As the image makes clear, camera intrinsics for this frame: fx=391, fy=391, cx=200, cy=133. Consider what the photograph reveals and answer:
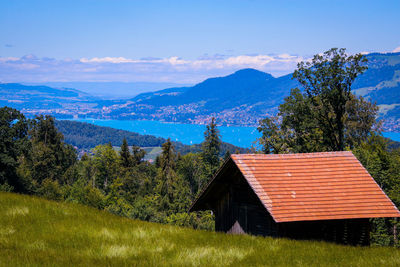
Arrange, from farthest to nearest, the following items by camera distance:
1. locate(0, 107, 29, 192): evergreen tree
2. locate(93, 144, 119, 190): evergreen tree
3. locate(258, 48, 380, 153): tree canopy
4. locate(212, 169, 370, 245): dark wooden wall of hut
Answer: locate(93, 144, 119, 190): evergreen tree, locate(0, 107, 29, 192): evergreen tree, locate(258, 48, 380, 153): tree canopy, locate(212, 169, 370, 245): dark wooden wall of hut

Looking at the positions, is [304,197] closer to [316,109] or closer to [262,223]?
[262,223]

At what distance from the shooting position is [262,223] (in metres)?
16.0

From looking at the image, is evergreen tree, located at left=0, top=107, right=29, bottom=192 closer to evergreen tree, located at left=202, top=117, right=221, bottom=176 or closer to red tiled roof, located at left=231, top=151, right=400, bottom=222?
evergreen tree, located at left=202, top=117, right=221, bottom=176

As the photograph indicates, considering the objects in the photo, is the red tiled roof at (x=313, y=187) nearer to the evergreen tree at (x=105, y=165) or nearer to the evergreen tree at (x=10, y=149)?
the evergreen tree at (x=10, y=149)

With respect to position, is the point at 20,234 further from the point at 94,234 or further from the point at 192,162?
the point at 192,162

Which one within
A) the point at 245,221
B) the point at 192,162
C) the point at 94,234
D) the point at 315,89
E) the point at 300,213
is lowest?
the point at 192,162

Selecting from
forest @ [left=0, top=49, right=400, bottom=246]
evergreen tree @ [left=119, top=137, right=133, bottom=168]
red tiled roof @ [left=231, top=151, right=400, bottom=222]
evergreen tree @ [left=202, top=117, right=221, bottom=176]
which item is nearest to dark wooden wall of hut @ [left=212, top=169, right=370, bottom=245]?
red tiled roof @ [left=231, top=151, right=400, bottom=222]

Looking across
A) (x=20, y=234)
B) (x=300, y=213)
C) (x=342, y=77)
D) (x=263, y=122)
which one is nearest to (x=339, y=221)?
(x=300, y=213)

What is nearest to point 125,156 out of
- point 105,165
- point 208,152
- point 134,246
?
point 105,165

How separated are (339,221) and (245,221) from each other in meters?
3.86

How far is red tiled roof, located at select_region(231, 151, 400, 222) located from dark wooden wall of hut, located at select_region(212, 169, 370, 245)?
0.85 meters

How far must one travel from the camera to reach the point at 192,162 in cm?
9900

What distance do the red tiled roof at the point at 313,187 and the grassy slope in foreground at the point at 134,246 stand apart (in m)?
3.59

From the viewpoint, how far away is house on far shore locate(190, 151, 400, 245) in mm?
14172
